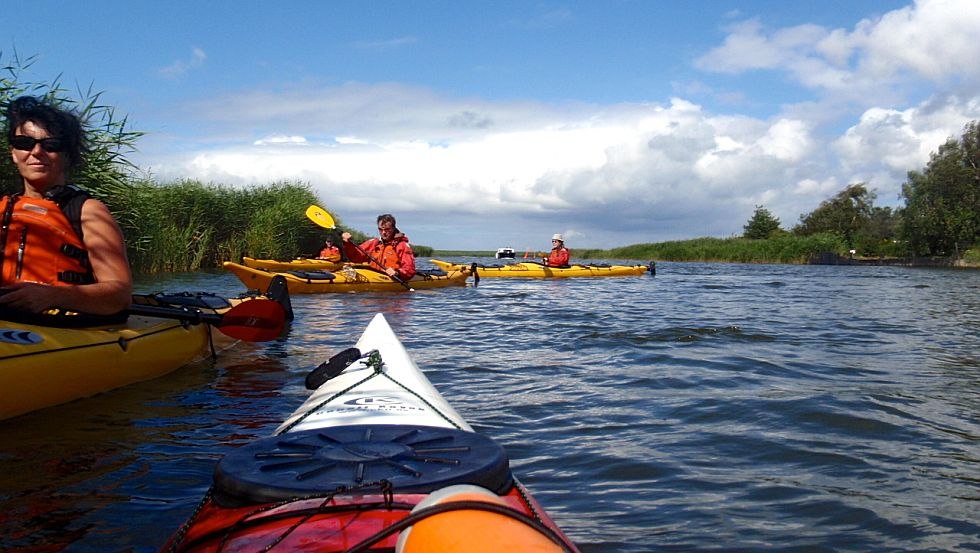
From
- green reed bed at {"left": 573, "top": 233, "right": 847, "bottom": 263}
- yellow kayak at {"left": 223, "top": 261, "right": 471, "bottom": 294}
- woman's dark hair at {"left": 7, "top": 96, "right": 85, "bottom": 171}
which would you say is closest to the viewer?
woman's dark hair at {"left": 7, "top": 96, "right": 85, "bottom": 171}

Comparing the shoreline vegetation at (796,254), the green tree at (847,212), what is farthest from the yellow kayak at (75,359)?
the green tree at (847,212)

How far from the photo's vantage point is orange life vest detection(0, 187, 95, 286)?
141 inches

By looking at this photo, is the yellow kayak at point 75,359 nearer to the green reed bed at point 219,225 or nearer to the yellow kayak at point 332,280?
the yellow kayak at point 332,280

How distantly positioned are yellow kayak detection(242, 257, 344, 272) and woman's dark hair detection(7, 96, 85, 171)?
12054mm

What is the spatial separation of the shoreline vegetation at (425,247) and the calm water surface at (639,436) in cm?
189

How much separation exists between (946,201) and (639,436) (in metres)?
45.1

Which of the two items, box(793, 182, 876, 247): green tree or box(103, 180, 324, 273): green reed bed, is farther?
box(793, 182, 876, 247): green tree

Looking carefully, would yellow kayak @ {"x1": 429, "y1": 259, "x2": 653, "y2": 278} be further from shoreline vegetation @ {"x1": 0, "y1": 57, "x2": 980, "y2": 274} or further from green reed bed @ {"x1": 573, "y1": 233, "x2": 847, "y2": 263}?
green reed bed @ {"x1": 573, "y1": 233, "x2": 847, "y2": 263}

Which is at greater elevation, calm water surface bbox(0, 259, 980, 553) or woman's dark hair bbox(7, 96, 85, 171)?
woman's dark hair bbox(7, 96, 85, 171)

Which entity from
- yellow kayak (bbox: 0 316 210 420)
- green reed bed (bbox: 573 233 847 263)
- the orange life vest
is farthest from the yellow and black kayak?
green reed bed (bbox: 573 233 847 263)

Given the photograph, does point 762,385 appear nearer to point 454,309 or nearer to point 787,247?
point 454,309

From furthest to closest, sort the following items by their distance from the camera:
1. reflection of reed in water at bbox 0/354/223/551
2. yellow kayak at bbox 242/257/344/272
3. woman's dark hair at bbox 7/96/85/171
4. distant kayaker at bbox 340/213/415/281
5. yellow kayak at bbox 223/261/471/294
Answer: yellow kayak at bbox 242/257/344/272 < distant kayaker at bbox 340/213/415/281 < yellow kayak at bbox 223/261/471/294 < woman's dark hair at bbox 7/96/85/171 < reflection of reed in water at bbox 0/354/223/551

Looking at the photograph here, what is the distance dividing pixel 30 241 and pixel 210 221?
1672cm

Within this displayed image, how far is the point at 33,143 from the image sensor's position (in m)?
3.46
